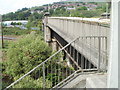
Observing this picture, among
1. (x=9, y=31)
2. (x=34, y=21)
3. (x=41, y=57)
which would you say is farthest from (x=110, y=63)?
(x=34, y=21)

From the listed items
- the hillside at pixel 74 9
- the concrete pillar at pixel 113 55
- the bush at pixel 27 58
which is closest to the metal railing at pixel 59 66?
the hillside at pixel 74 9

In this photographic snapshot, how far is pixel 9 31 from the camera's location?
38062 millimetres

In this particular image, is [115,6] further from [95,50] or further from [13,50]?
[13,50]

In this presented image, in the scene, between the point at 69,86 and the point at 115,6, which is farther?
the point at 69,86

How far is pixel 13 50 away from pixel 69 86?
11.3 metres

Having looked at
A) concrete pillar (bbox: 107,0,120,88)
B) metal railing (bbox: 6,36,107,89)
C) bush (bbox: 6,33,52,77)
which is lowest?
bush (bbox: 6,33,52,77)

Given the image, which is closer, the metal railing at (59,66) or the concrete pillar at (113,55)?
the concrete pillar at (113,55)

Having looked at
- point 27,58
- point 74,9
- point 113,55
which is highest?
point 74,9

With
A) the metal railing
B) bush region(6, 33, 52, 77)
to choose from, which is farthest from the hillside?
bush region(6, 33, 52, 77)

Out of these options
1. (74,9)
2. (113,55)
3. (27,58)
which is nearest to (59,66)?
(113,55)

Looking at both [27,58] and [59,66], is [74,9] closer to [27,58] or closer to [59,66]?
[27,58]

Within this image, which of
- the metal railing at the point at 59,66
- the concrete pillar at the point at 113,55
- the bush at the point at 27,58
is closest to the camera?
the concrete pillar at the point at 113,55

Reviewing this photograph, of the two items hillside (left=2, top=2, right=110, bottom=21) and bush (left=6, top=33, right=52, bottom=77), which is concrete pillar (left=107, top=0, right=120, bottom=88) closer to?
hillside (left=2, top=2, right=110, bottom=21)

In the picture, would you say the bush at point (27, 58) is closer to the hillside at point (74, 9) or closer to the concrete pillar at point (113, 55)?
the hillside at point (74, 9)
